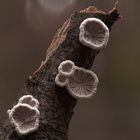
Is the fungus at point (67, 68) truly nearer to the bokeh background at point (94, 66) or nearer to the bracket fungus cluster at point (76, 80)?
the bracket fungus cluster at point (76, 80)

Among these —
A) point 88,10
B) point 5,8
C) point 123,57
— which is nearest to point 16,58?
point 5,8

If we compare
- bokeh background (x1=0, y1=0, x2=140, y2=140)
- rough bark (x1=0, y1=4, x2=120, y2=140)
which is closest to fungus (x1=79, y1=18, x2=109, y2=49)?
rough bark (x1=0, y1=4, x2=120, y2=140)

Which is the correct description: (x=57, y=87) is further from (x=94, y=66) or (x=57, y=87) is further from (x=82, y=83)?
(x=94, y=66)

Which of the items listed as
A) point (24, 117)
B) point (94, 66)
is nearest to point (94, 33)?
point (24, 117)

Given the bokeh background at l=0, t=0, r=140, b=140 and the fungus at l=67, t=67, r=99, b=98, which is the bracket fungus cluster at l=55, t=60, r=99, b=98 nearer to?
the fungus at l=67, t=67, r=99, b=98

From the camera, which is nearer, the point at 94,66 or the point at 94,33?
the point at 94,33

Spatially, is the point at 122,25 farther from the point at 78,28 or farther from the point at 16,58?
the point at 78,28

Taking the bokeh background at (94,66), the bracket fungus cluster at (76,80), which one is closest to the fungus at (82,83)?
the bracket fungus cluster at (76,80)
